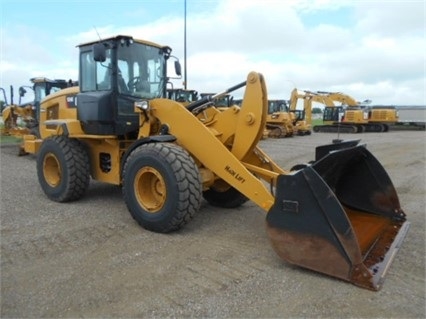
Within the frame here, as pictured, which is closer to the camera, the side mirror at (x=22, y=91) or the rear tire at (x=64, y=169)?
the rear tire at (x=64, y=169)

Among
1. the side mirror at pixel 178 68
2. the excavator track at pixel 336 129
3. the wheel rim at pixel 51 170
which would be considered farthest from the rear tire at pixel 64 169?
the excavator track at pixel 336 129

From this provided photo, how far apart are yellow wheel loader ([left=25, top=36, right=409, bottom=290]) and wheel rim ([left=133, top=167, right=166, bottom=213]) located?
0.04ft

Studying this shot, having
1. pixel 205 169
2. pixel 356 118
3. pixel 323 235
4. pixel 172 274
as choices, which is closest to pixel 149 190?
pixel 205 169

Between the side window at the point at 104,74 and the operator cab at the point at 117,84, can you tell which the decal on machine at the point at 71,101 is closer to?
the operator cab at the point at 117,84

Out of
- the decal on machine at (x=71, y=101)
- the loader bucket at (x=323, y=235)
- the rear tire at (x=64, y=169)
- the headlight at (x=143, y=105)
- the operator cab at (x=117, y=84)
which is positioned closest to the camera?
the loader bucket at (x=323, y=235)

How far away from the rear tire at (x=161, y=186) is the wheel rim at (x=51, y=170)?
194cm

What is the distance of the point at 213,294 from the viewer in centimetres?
334

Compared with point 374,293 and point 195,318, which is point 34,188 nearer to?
point 195,318

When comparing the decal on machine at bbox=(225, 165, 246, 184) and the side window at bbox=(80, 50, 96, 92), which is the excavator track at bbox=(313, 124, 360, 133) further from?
the decal on machine at bbox=(225, 165, 246, 184)

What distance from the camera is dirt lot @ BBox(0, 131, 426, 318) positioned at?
3.13 metres

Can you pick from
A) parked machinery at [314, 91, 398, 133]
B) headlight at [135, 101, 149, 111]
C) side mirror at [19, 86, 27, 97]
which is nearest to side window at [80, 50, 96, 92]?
headlight at [135, 101, 149, 111]

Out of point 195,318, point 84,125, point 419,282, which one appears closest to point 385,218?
point 419,282

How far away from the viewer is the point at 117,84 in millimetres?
5805

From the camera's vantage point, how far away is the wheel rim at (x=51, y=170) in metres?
6.47
